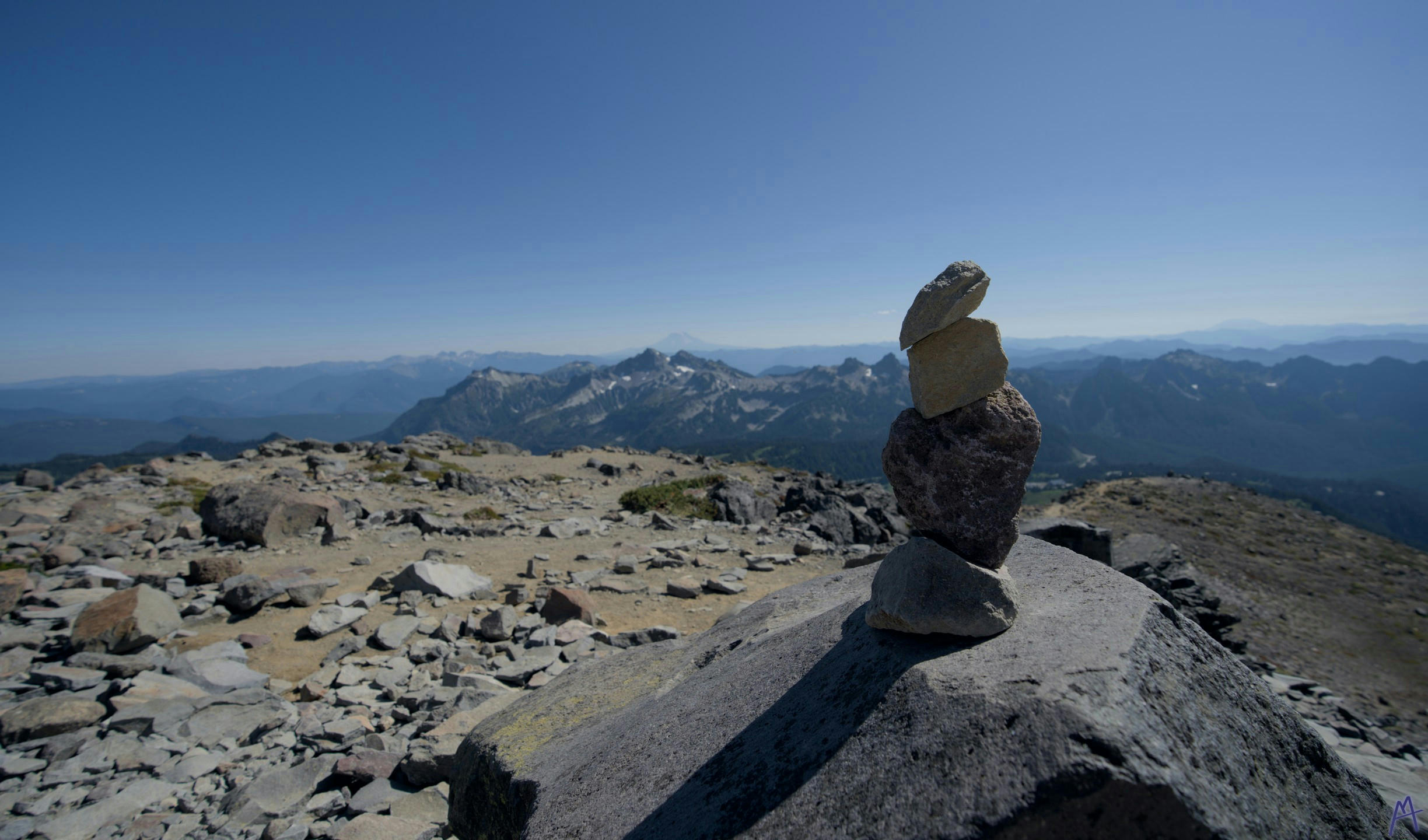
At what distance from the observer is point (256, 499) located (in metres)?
16.9

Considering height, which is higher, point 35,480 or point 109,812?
point 35,480

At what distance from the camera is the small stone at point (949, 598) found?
4227mm

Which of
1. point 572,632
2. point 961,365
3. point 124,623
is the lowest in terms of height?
point 572,632

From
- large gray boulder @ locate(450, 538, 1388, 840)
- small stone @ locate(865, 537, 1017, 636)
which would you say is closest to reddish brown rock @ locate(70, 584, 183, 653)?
large gray boulder @ locate(450, 538, 1388, 840)

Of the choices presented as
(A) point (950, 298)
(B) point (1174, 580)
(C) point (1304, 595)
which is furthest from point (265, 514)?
(C) point (1304, 595)

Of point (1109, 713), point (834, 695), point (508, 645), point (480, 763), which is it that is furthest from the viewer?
point (508, 645)

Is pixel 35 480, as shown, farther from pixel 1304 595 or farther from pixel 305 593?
pixel 1304 595

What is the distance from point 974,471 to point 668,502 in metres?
20.7

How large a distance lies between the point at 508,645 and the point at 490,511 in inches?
478

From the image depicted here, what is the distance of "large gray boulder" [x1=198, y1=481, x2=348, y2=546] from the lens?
16.3 meters

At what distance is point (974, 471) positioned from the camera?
4566mm

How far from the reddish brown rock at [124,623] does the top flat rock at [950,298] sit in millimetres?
13904

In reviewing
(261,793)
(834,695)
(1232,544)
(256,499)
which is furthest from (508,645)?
(1232,544)

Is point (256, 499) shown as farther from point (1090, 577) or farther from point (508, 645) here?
point (1090, 577)
